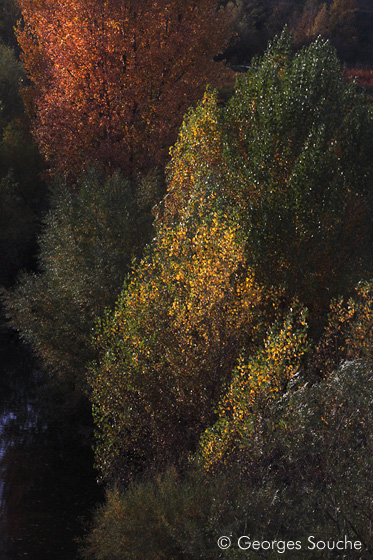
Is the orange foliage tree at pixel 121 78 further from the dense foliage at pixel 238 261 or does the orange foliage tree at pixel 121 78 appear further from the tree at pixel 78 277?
the dense foliage at pixel 238 261

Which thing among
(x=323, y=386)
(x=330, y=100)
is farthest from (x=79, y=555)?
(x=330, y=100)

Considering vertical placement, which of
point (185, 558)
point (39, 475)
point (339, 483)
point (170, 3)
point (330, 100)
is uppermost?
point (170, 3)

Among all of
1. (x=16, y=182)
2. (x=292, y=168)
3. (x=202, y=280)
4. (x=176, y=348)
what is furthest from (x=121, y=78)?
(x=176, y=348)

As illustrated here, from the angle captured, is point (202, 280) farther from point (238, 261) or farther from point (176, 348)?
point (176, 348)

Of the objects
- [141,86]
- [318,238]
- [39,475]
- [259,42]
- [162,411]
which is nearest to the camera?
[162,411]

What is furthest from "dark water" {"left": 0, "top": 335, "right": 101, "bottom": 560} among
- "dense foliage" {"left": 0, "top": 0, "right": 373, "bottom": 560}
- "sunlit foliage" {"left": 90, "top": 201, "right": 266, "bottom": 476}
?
"sunlit foliage" {"left": 90, "top": 201, "right": 266, "bottom": 476}

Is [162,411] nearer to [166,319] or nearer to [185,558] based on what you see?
[166,319]
